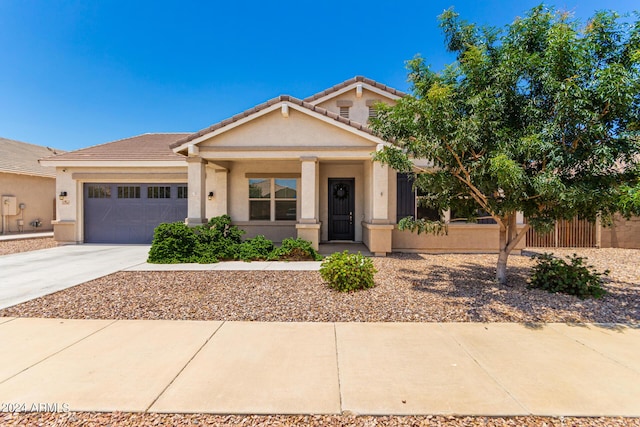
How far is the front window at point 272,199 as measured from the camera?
1216 cm

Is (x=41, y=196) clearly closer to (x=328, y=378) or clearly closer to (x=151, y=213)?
(x=151, y=213)

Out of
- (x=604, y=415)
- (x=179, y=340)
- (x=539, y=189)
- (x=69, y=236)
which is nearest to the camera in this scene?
(x=604, y=415)

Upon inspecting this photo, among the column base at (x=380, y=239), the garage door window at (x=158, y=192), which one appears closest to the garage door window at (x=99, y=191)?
the garage door window at (x=158, y=192)

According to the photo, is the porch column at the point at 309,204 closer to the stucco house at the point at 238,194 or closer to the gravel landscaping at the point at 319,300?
the stucco house at the point at 238,194

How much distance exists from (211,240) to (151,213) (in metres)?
4.77

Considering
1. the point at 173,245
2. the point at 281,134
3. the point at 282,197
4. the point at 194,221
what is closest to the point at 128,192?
the point at 194,221

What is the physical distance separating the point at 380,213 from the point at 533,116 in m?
4.93

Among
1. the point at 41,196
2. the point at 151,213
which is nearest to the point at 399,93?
the point at 151,213

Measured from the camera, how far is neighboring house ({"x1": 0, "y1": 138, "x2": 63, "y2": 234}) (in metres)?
15.8

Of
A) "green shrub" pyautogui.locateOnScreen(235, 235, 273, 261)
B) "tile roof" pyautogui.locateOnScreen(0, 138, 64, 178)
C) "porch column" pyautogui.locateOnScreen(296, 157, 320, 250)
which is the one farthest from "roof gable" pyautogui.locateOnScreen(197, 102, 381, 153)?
"tile roof" pyautogui.locateOnScreen(0, 138, 64, 178)

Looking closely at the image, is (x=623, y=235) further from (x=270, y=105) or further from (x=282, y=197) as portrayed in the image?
(x=270, y=105)

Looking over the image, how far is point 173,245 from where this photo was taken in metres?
8.62

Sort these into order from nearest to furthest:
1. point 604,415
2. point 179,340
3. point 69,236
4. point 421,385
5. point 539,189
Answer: point 604,415 → point 421,385 → point 179,340 → point 539,189 → point 69,236

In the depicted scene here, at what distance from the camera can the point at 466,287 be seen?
6.22 metres
